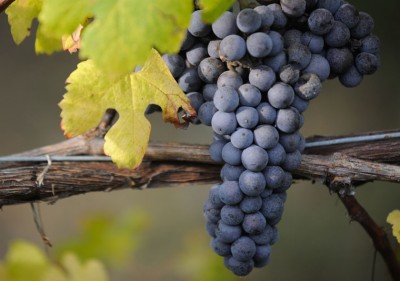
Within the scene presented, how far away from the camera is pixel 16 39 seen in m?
1.00

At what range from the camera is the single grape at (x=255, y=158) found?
0.88m

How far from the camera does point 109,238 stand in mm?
1812

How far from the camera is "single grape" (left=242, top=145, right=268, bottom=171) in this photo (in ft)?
2.88

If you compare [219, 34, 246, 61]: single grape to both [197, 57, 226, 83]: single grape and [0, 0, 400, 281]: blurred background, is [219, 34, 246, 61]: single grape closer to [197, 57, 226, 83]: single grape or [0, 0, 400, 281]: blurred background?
[197, 57, 226, 83]: single grape

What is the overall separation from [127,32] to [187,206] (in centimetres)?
127

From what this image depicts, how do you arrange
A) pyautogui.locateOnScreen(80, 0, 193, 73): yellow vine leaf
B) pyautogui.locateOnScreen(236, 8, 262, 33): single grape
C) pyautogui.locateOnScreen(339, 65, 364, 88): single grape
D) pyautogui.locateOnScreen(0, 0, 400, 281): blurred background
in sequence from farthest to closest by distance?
pyautogui.locateOnScreen(0, 0, 400, 281): blurred background
pyautogui.locateOnScreen(339, 65, 364, 88): single grape
pyautogui.locateOnScreen(236, 8, 262, 33): single grape
pyautogui.locateOnScreen(80, 0, 193, 73): yellow vine leaf

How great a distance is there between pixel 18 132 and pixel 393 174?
120 centimetres

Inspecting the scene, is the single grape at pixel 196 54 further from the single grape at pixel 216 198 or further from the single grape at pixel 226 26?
the single grape at pixel 216 198

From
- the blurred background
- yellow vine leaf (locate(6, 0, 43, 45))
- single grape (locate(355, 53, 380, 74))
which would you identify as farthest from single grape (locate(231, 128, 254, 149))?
the blurred background

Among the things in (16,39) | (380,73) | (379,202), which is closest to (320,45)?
(16,39)

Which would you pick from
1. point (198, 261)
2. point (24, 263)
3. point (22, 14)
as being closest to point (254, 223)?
point (22, 14)

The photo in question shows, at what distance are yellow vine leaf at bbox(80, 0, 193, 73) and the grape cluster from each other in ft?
0.59

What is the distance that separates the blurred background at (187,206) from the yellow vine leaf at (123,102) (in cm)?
89

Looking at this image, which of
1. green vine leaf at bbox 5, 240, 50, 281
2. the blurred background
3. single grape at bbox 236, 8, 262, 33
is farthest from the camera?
the blurred background
